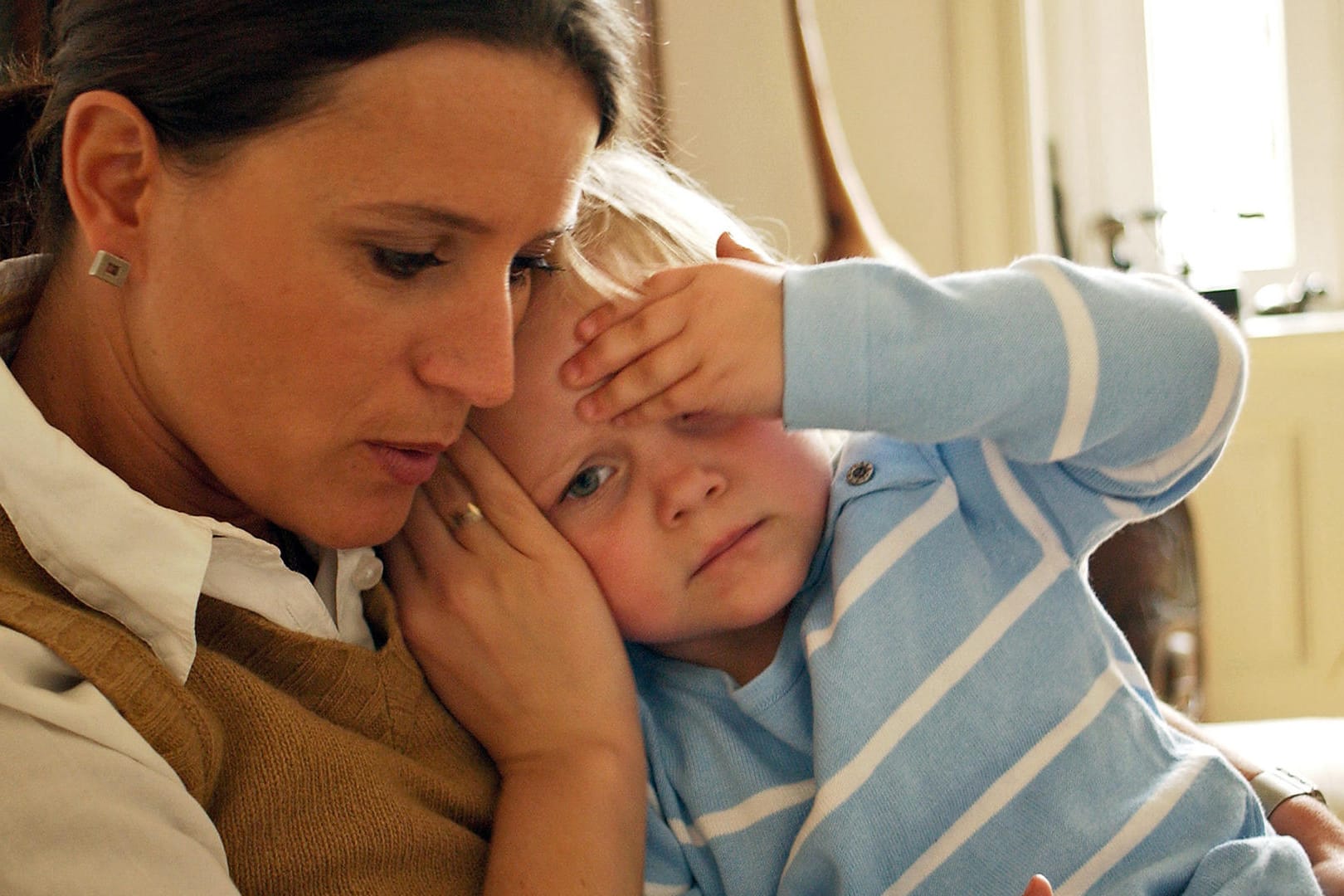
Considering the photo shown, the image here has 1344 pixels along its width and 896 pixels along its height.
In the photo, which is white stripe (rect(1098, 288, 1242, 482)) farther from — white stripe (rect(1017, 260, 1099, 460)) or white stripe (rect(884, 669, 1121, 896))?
white stripe (rect(884, 669, 1121, 896))

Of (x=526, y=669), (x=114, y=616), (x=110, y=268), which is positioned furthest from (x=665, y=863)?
(x=110, y=268)

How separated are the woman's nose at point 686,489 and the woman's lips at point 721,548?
0.12 feet

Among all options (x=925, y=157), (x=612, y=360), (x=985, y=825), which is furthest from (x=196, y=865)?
(x=925, y=157)

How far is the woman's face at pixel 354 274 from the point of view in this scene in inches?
32.5

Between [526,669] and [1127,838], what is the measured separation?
0.54m

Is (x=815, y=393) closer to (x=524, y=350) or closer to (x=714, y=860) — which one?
(x=524, y=350)

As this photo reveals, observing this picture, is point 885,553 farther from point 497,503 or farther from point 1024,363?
point 497,503

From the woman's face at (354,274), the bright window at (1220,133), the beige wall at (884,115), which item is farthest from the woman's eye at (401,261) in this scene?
the bright window at (1220,133)

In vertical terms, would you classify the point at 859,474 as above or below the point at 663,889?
above

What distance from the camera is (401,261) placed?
872 millimetres

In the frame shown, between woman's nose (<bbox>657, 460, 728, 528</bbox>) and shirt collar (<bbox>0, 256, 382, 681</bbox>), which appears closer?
shirt collar (<bbox>0, 256, 382, 681</bbox>)

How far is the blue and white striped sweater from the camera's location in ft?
3.30

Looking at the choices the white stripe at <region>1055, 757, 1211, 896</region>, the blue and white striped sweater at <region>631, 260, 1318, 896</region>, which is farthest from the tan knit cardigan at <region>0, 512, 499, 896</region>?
the white stripe at <region>1055, 757, 1211, 896</region>

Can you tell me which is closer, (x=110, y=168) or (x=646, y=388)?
(x=110, y=168)
